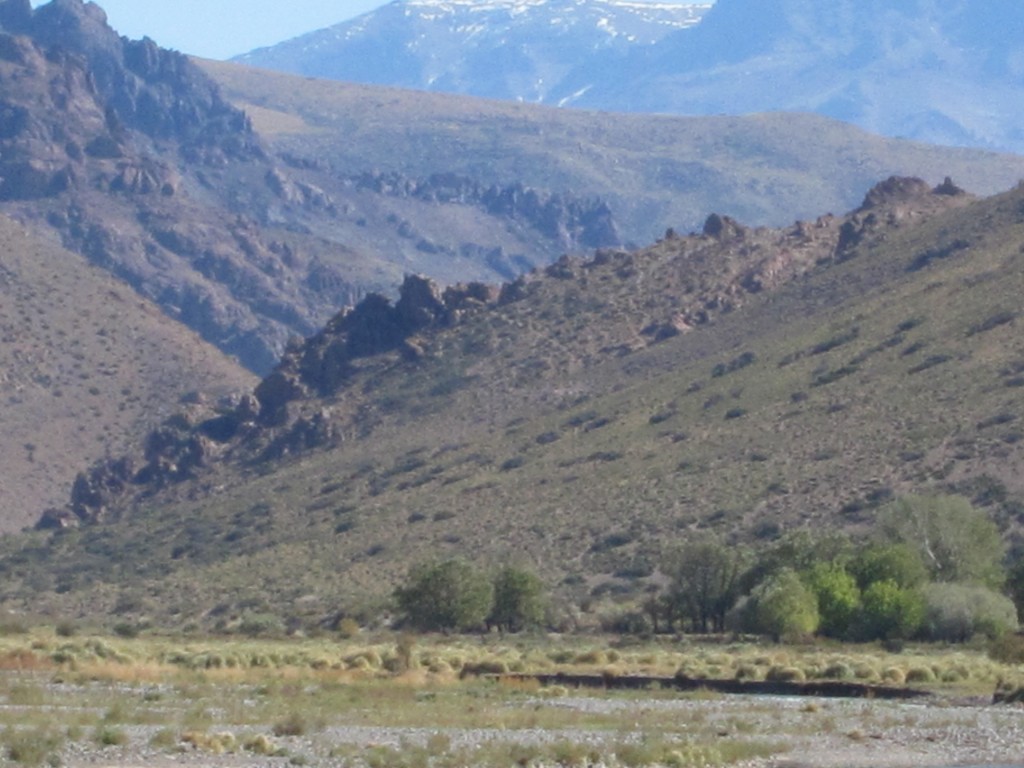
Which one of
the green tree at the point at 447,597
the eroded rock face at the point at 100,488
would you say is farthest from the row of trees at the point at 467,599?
the eroded rock face at the point at 100,488

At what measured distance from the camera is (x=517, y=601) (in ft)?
234

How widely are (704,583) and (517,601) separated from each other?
645cm

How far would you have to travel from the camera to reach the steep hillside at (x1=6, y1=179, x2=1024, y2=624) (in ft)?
292

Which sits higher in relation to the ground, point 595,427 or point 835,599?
point 595,427

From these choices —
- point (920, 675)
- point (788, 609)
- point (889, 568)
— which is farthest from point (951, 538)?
point (920, 675)

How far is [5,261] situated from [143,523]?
5636cm

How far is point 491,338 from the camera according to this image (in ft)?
422

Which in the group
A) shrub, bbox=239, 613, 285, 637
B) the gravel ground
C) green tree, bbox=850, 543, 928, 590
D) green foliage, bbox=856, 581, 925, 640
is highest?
the gravel ground

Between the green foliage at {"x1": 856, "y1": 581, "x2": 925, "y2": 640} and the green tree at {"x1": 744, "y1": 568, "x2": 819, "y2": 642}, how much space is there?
4.90 ft

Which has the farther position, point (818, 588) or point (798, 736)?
point (818, 588)

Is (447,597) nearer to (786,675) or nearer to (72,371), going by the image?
(786,675)

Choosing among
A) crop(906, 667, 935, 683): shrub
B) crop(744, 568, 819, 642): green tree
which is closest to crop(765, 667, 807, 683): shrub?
crop(906, 667, 935, 683): shrub

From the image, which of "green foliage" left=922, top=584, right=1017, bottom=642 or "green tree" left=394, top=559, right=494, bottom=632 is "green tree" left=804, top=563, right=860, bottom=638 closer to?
"green foliage" left=922, top=584, right=1017, bottom=642

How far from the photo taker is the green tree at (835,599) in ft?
201
